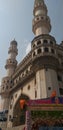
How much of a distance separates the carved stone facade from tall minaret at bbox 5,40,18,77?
0.83 meters

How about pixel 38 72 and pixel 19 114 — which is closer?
pixel 38 72

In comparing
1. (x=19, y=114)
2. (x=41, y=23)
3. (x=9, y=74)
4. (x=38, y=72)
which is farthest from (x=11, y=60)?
(x=38, y=72)

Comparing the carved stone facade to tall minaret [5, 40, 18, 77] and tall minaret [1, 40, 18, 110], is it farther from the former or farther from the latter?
tall minaret [5, 40, 18, 77]

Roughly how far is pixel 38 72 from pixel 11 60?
17.2 meters

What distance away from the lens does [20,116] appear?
Result: 29.1 meters

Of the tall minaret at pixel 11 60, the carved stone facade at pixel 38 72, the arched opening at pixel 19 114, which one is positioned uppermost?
the tall minaret at pixel 11 60

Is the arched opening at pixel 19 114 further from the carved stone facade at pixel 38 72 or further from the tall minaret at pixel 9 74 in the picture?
the tall minaret at pixel 9 74

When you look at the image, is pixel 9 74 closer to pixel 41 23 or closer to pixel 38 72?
pixel 41 23

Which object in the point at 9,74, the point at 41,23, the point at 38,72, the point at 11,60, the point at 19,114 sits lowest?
the point at 19,114

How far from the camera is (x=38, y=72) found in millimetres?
25641

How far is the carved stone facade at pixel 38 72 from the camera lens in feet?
80.2

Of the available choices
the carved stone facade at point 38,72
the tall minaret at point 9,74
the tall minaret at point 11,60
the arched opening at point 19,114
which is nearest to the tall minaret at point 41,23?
the carved stone facade at point 38,72

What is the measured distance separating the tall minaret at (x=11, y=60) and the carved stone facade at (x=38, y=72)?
0.83 metres

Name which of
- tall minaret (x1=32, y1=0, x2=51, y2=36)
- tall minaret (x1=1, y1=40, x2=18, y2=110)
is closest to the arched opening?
tall minaret (x1=1, y1=40, x2=18, y2=110)
